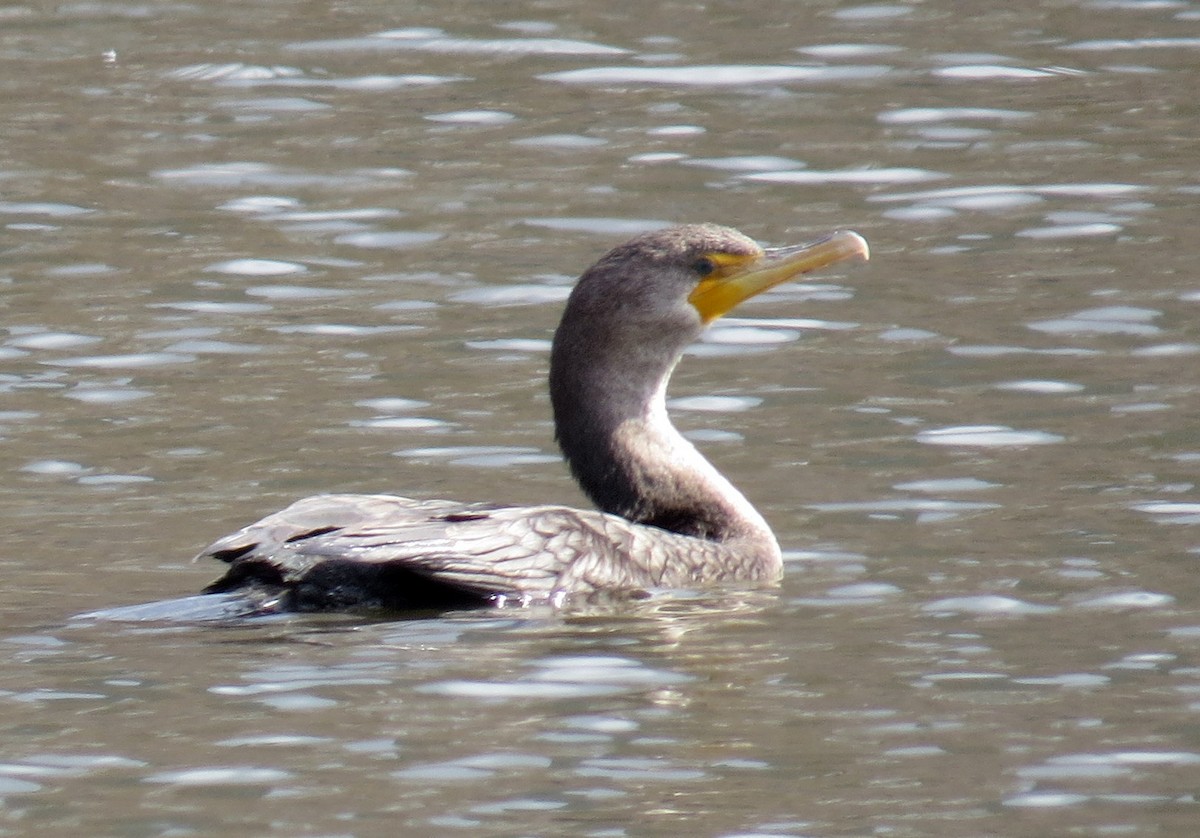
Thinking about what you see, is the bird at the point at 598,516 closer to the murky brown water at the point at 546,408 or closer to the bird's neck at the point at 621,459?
the bird's neck at the point at 621,459

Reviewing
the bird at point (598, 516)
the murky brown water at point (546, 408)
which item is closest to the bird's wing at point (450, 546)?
the bird at point (598, 516)

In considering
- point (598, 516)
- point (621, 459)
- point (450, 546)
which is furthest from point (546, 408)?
point (450, 546)

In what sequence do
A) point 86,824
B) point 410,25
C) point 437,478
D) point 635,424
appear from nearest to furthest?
point 86,824 → point 635,424 → point 437,478 → point 410,25

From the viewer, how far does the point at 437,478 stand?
9.05 m

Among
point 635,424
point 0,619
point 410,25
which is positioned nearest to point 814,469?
point 635,424

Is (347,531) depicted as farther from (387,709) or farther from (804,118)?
(804,118)

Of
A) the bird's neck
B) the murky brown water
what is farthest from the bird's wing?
the bird's neck

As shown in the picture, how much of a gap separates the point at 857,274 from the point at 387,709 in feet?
18.9

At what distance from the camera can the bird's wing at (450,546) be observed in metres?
7.20

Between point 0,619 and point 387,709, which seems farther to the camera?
point 0,619

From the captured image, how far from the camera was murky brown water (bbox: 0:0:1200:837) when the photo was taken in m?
5.96

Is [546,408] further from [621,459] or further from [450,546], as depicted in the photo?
[450,546]

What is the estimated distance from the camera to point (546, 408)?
1000 centimetres

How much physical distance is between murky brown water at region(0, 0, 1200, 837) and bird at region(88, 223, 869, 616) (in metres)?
0.15
